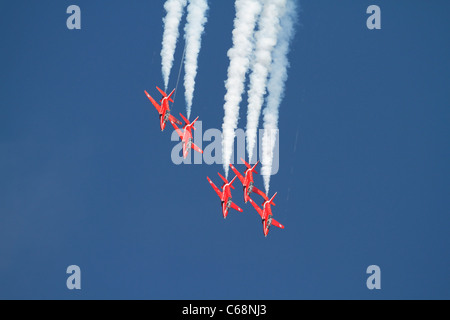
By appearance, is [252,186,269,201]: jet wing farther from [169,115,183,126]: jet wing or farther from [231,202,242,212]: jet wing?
[169,115,183,126]: jet wing

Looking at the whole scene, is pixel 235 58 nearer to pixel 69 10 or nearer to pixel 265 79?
pixel 265 79

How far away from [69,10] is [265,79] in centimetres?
1404

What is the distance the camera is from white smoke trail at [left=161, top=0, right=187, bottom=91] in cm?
4144

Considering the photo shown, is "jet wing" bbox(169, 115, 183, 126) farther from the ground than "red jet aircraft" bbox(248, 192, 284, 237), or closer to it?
farther from the ground

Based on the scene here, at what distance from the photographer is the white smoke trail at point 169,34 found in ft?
136

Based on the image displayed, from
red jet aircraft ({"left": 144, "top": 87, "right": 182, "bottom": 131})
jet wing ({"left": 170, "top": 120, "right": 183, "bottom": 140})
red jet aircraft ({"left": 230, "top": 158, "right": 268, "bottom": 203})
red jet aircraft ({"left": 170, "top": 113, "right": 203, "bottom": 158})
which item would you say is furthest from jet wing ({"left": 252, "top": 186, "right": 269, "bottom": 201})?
red jet aircraft ({"left": 144, "top": 87, "right": 182, "bottom": 131})

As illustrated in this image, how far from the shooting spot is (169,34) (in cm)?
4159

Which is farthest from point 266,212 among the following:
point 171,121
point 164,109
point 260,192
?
point 164,109

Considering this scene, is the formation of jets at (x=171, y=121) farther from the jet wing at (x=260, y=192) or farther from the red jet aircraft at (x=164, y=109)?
the jet wing at (x=260, y=192)

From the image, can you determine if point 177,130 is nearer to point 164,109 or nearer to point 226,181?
point 164,109

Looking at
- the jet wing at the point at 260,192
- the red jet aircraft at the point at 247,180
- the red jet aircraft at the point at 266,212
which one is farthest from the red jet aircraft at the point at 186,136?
the red jet aircraft at the point at 266,212

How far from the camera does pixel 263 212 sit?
44.6 metres

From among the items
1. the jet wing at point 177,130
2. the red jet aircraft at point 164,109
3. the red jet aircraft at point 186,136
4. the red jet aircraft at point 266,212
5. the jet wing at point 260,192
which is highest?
the red jet aircraft at point 164,109
